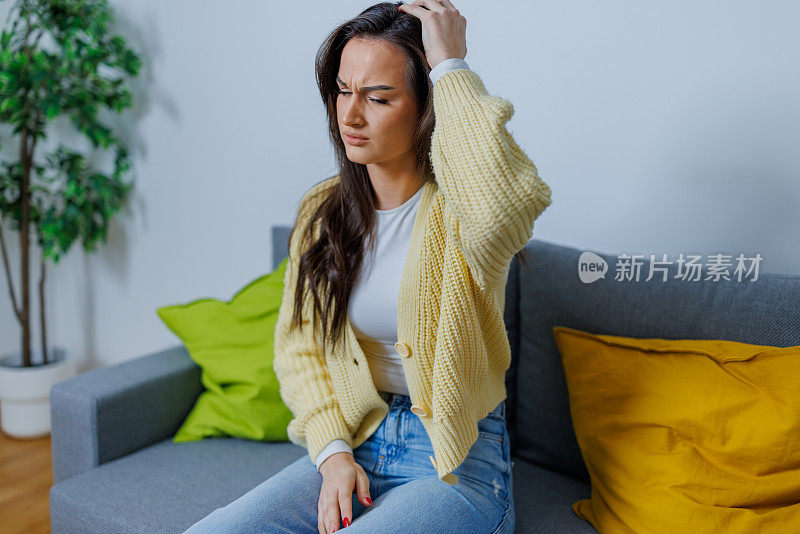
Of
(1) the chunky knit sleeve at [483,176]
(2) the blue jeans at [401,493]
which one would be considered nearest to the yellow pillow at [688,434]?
(2) the blue jeans at [401,493]

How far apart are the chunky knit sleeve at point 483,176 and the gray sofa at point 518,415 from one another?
506mm

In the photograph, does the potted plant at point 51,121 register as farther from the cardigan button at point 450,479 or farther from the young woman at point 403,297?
the cardigan button at point 450,479

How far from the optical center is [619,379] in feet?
4.15

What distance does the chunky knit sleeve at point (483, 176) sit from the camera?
0.90m

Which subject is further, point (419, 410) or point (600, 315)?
point (600, 315)

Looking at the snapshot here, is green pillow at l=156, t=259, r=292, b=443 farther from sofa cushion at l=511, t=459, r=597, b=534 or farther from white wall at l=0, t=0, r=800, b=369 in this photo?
sofa cushion at l=511, t=459, r=597, b=534

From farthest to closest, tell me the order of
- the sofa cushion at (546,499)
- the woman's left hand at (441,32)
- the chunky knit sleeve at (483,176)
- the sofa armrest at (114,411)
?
the sofa armrest at (114,411) < the sofa cushion at (546,499) < the woman's left hand at (441,32) < the chunky knit sleeve at (483,176)

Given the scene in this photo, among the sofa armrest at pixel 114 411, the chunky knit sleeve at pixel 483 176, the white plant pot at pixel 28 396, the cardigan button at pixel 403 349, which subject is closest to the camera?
the chunky knit sleeve at pixel 483 176

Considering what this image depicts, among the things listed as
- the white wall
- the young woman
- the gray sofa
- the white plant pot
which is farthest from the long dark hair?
the white plant pot

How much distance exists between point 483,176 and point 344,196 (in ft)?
1.37

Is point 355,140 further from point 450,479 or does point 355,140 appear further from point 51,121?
point 51,121

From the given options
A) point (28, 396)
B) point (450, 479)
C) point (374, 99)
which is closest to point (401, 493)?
point (450, 479)

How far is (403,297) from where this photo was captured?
1.12 metres

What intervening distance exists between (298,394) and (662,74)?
1079mm
